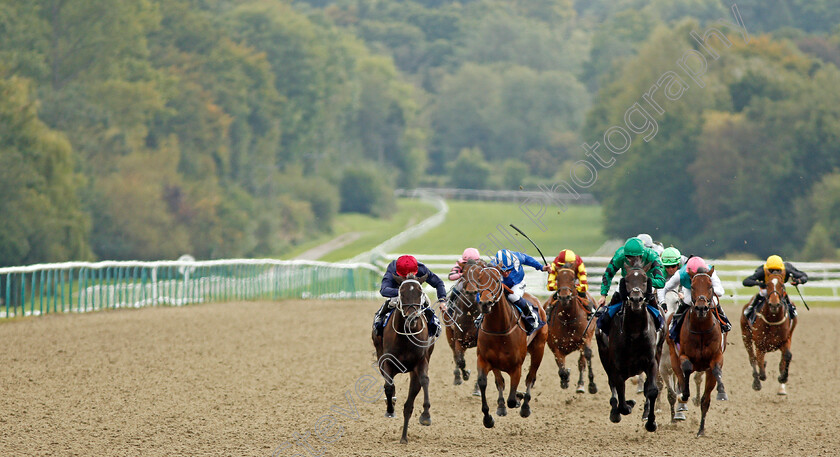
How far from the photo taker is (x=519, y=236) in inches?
1620

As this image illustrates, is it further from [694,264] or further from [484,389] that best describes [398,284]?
[694,264]

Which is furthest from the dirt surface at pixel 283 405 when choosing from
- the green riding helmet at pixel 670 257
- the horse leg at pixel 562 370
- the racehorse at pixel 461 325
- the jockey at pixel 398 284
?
the green riding helmet at pixel 670 257

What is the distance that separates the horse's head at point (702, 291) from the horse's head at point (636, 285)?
0.74 metres

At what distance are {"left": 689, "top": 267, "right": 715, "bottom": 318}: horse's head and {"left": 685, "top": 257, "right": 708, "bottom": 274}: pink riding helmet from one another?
0.16m

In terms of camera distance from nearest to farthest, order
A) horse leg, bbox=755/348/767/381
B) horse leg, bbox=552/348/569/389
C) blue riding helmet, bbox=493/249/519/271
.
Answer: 1. blue riding helmet, bbox=493/249/519/271
2. horse leg, bbox=552/348/569/389
3. horse leg, bbox=755/348/767/381

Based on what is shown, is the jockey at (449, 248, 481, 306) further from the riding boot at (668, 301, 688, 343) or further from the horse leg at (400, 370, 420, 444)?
the riding boot at (668, 301, 688, 343)

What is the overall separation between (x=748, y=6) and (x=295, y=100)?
1198 inches

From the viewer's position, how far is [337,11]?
96.6 m

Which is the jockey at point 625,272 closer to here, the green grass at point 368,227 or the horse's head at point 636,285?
the horse's head at point 636,285

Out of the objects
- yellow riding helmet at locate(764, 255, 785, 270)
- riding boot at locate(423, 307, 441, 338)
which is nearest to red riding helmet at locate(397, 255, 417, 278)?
riding boot at locate(423, 307, 441, 338)

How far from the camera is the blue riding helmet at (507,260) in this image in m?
11.4

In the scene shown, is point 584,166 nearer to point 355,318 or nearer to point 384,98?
point 384,98

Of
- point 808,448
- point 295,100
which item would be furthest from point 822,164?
point 808,448

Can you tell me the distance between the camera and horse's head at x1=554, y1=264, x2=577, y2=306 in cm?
1116
